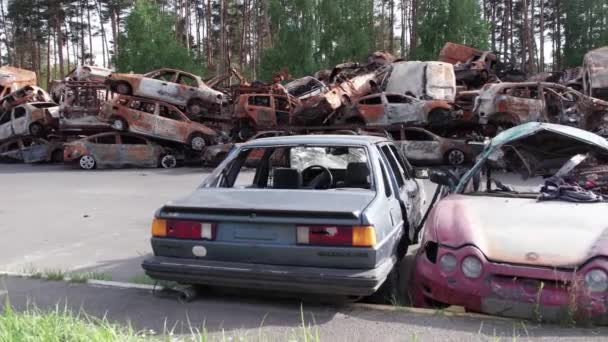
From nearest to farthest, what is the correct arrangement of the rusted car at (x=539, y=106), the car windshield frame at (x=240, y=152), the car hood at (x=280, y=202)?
1. the car hood at (x=280, y=202)
2. the car windshield frame at (x=240, y=152)
3. the rusted car at (x=539, y=106)

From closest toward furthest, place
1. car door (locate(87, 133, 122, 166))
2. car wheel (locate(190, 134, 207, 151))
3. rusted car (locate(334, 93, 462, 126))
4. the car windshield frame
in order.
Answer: the car windshield frame, rusted car (locate(334, 93, 462, 126)), car door (locate(87, 133, 122, 166)), car wheel (locate(190, 134, 207, 151))

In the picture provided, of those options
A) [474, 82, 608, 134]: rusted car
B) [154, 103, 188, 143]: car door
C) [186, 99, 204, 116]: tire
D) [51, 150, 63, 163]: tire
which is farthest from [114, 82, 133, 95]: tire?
[474, 82, 608, 134]: rusted car

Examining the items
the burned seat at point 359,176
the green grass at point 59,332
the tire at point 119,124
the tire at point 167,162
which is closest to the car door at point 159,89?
the tire at point 119,124

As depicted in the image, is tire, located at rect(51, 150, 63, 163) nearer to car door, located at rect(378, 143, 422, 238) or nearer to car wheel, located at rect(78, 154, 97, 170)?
car wheel, located at rect(78, 154, 97, 170)

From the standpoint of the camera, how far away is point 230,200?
13.2ft

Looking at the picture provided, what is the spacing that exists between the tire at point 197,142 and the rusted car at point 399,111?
5.23 meters

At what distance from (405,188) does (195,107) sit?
15.9 metres

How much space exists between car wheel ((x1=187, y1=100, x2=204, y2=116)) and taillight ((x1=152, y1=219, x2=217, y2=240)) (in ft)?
53.7

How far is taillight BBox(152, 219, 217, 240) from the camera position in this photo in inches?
153

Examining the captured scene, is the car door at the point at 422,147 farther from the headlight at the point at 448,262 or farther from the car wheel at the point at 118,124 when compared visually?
the headlight at the point at 448,262

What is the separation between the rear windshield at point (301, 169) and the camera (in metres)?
4.61

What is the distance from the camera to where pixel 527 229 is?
12.7ft

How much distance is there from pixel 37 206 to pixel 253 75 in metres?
34.7

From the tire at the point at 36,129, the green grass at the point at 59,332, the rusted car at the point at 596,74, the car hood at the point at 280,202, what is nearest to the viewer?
the green grass at the point at 59,332
